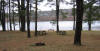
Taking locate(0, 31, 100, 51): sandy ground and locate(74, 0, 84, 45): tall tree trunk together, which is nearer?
locate(0, 31, 100, 51): sandy ground

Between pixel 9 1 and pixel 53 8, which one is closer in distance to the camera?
pixel 53 8

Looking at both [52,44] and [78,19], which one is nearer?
[78,19]

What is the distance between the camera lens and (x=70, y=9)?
→ 36.9 meters

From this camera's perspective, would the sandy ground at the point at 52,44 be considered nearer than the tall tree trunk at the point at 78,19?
Yes

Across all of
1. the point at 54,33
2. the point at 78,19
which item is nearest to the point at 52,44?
the point at 78,19

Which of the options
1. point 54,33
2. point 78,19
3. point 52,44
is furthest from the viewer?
point 54,33

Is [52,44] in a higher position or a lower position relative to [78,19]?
lower

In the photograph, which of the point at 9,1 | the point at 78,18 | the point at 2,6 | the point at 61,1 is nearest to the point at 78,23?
the point at 78,18

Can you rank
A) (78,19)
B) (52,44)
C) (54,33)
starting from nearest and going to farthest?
(78,19)
(52,44)
(54,33)

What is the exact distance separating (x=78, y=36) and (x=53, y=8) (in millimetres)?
18495

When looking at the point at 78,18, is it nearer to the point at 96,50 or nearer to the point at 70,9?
the point at 96,50

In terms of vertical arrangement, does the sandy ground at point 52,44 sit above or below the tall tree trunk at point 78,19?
below

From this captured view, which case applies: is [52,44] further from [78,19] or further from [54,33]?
[54,33]

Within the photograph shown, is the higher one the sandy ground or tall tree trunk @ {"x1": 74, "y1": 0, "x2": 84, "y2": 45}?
tall tree trunk @ {"x1": 74, "y1": 0, "x2": 84, "y2": 45}
